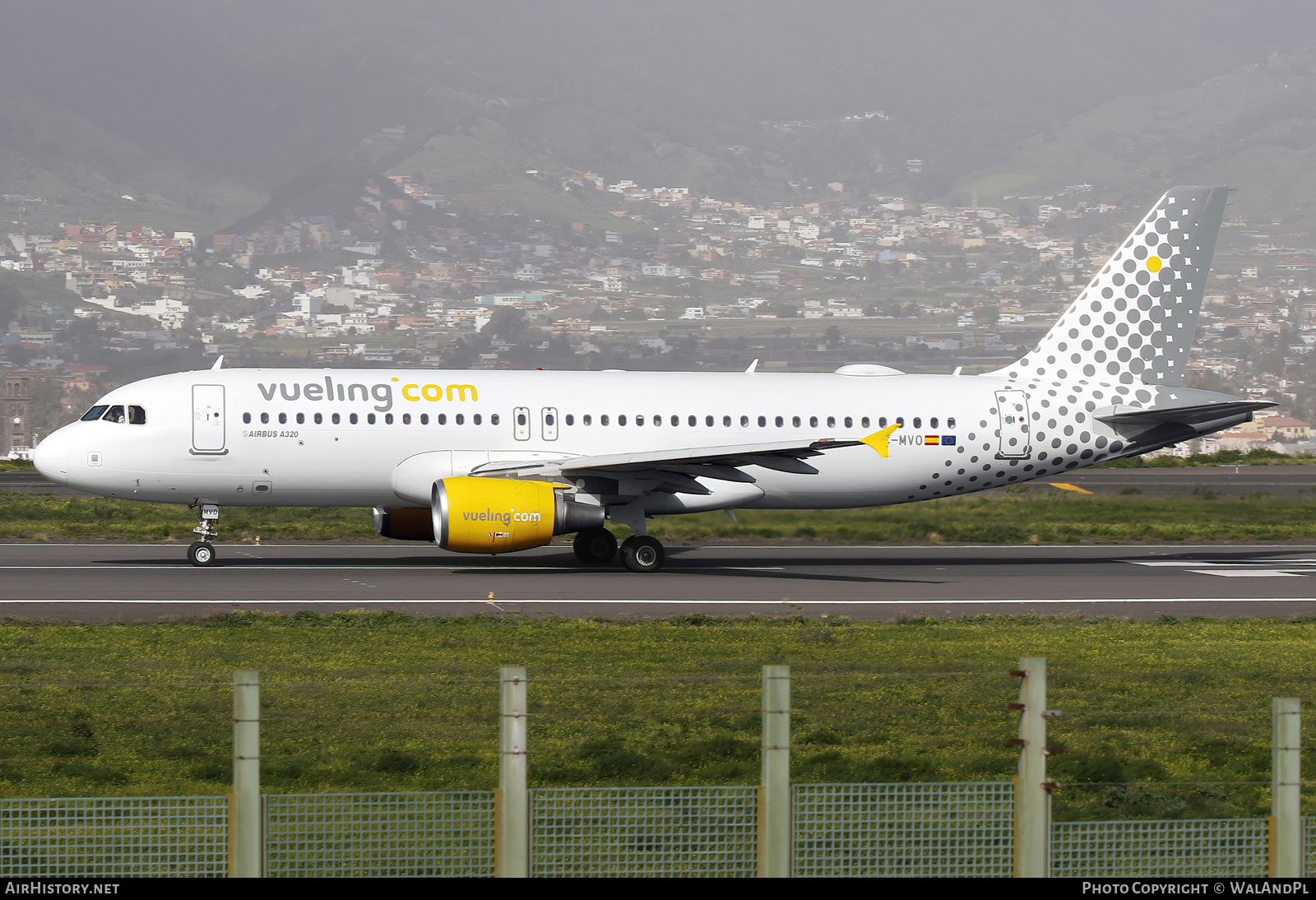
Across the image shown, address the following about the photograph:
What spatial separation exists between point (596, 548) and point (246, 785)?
21541 mm

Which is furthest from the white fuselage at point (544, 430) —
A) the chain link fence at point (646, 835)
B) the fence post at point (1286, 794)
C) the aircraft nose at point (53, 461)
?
the fence post at point (1286, 794)

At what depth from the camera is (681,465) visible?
26.0 meters

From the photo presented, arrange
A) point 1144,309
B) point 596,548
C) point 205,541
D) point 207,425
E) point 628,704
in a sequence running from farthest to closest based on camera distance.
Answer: point 1144,309 < point 596,548 < point 205,541 < point 207,425 < point 628,704

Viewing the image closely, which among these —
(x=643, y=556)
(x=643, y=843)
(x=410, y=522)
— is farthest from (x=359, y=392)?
(x=643, y=843)

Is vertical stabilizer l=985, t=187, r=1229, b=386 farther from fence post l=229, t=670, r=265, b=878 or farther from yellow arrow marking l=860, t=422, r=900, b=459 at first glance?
fence post l=229, t=670, r=265, b=878

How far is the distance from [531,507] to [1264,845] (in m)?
17.6

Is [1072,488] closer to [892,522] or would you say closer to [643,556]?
[892,522]

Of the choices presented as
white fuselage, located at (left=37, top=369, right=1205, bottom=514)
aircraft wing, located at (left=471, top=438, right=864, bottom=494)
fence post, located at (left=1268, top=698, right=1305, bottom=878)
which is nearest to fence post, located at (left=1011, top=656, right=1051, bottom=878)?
fence post, located at (left=1268, top=698, right=1305, bottom=878)

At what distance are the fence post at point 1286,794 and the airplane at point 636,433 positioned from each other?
1745 centimetres

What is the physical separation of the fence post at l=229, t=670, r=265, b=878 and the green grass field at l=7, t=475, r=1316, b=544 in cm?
2488

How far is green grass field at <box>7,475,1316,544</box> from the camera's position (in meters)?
33.2

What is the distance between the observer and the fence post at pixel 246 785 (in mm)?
6379

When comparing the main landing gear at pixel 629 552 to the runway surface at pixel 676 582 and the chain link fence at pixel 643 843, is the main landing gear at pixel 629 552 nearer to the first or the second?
the runway surface at pixel 676 582
